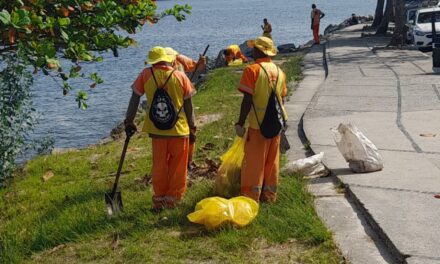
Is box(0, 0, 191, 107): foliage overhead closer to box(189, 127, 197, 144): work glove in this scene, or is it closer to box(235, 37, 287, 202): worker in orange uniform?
box(189, 127, 197, 144): work glove

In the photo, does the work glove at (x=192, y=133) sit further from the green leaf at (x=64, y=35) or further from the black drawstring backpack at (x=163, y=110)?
the green leaf at (x=64, y=35)

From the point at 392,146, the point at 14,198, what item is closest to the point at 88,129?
the point at 14,198

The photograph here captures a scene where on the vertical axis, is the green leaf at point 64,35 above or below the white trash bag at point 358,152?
above

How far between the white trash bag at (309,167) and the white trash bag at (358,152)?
29 cm

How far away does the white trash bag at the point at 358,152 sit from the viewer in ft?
24.0

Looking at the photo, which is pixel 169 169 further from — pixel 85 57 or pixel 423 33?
pixel 423 33

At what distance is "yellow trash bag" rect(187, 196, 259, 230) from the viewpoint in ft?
19.0

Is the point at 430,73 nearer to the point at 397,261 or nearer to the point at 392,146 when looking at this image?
the point at 392,146

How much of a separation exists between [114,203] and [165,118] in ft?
3.24

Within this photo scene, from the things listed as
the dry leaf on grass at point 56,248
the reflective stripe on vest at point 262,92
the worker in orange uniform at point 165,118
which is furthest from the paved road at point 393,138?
the dry leaf on grass at point 56,248

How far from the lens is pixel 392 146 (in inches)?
343

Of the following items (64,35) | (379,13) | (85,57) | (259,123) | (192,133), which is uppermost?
(64,35)

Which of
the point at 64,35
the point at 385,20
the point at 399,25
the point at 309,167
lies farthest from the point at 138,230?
the point at 385,20

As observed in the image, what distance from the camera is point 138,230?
6.11 metres
